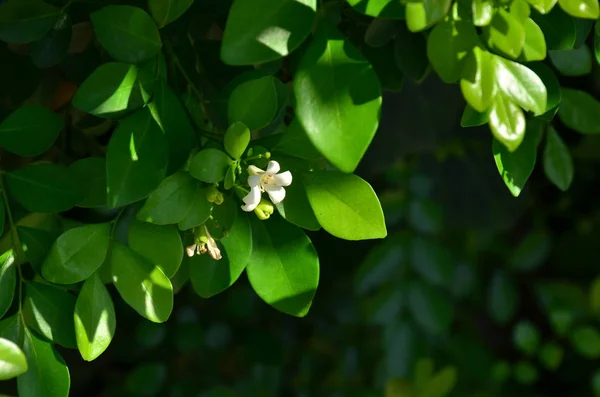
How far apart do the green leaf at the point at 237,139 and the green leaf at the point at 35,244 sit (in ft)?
0.34

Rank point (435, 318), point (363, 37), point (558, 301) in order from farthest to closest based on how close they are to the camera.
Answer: point (558, 301)
point (435, 318)
point (363, 37)

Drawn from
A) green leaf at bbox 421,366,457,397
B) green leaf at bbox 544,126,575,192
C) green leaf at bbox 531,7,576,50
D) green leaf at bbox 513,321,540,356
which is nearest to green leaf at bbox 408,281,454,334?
green leaf at bbox 421,366,457,397

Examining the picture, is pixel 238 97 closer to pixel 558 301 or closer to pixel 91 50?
pixel 91 50

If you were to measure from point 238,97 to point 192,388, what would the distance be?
60cm

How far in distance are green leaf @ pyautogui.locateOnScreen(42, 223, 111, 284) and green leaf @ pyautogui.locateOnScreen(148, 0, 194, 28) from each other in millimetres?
100

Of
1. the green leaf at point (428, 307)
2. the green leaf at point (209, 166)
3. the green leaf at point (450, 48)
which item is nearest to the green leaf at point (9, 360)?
the green leaf at point (209, 166)

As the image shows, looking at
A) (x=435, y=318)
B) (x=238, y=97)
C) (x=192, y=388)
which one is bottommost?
(x=192, y=388)

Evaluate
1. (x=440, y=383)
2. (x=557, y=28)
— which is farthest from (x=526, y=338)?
(x=557, y=28)

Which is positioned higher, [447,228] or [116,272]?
[116,272]

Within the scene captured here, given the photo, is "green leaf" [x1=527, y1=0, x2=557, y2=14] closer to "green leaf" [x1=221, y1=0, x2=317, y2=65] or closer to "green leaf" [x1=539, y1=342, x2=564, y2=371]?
"green leaf" [x1=221, y1=0, x2=317, y2=65]

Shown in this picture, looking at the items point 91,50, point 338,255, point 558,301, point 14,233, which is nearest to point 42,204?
point 14,233

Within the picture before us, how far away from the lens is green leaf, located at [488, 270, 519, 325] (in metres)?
0.91

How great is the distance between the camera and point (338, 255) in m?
0.87

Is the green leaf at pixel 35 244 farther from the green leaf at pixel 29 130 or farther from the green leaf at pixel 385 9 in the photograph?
the green leaf at pixel 385 9
